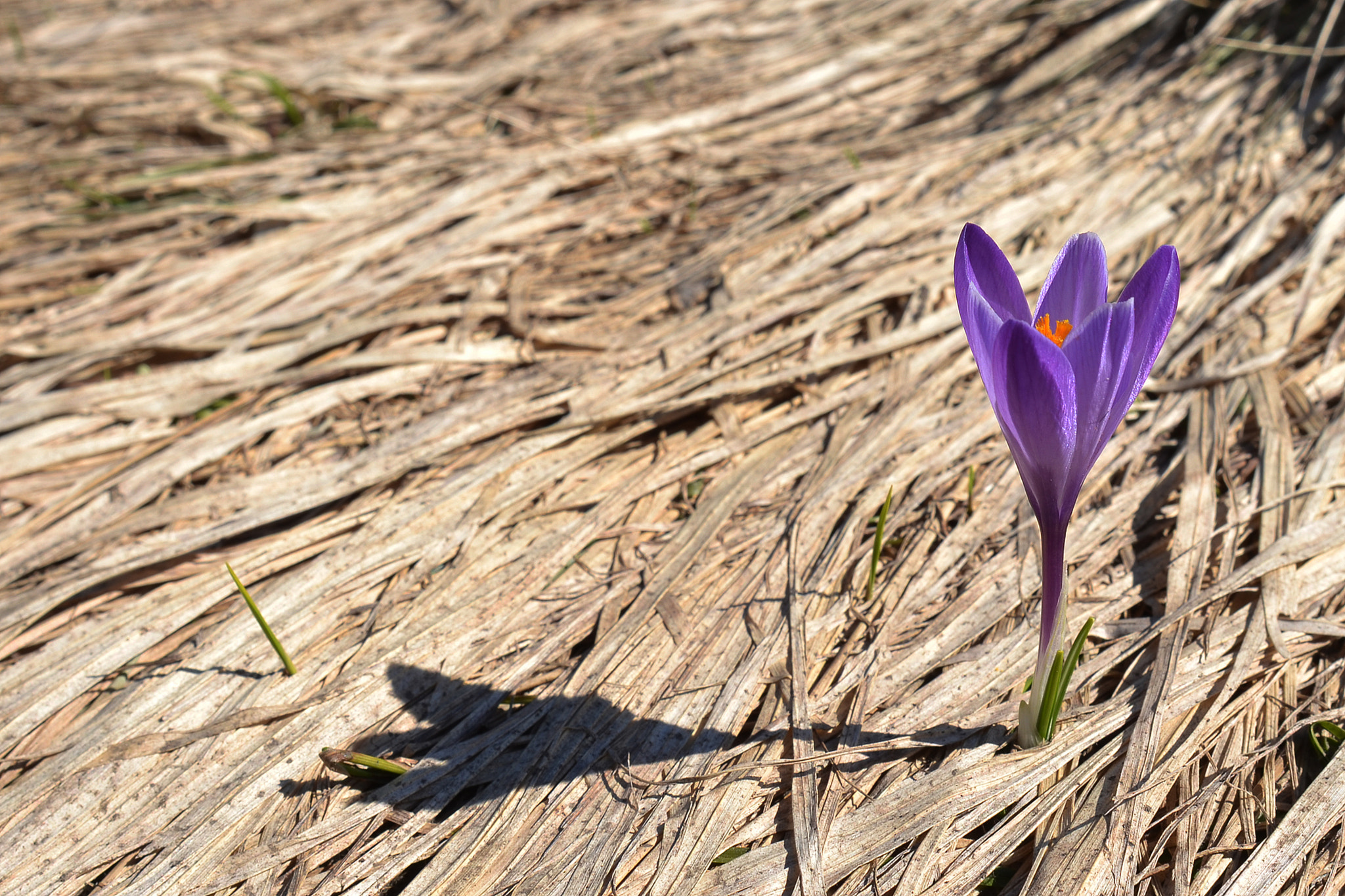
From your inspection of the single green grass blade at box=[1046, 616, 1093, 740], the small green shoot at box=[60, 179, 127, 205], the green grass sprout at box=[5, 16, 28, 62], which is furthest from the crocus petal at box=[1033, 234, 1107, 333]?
the green grass sprout at box=[5, 16, 28, 62]

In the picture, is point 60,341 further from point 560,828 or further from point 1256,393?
point 1256,393

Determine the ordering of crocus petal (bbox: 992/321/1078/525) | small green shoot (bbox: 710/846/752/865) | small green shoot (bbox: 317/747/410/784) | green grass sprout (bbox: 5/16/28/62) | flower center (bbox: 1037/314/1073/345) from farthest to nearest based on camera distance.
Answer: green grass sprout (bbox: 5/16/28/62) < small green shoot (bbox: 317/747/410/784) < small green shoot (bbox: 710/846/752/865) < flower center (bbox: 1037/314/1073/345) < crocus petal (bbox: 992/321/1078/525)

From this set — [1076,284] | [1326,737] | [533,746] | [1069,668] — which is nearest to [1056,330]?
[1076,284]

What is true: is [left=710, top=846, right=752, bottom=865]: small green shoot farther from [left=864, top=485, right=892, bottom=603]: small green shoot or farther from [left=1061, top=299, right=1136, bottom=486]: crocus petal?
[left=1061, top=299, right=1136, bottom=486]: crocus petal

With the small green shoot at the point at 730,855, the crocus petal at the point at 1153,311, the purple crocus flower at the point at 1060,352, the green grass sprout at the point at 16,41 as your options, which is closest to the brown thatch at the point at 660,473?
the small green shoot at the point at 730,855

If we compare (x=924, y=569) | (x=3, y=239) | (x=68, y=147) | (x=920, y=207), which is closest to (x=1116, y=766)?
(x=924, y=569)

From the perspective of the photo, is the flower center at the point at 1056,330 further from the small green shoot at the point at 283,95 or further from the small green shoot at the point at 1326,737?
the small green shoot at the point at 283,95

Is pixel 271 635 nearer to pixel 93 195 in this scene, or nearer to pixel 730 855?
pixel 730 855
